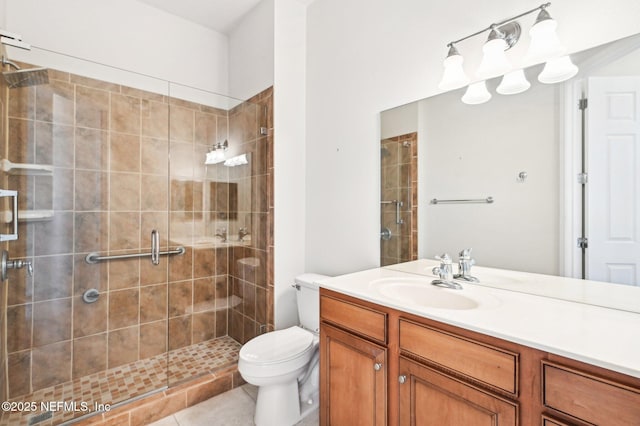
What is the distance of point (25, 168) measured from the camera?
167 centimetres

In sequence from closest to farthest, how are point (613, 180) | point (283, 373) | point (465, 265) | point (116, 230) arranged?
point (613, 180) < point (465, 265) < point (283, 373) < point (116, 230)

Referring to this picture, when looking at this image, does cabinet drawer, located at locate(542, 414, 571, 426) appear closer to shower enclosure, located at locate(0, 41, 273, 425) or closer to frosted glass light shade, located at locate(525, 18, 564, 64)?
frosted glass light shade, located at locate(525, 18, 564, 64)

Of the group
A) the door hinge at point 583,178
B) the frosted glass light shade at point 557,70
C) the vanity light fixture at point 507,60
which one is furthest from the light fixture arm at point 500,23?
the door hinge at point 583,178

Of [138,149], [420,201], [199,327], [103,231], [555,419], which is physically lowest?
[199,327]

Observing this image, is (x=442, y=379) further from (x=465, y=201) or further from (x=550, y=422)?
(x=465, y=201)

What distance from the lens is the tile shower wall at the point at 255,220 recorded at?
2217mm

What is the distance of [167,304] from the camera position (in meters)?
2.27

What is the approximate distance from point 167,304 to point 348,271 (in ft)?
4.74

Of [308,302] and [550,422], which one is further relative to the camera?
[308,302]

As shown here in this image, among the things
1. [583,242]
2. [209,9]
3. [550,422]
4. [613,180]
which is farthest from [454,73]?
[209,9]

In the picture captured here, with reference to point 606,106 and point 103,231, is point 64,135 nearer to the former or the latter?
point 103,231

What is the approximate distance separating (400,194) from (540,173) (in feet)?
2.13

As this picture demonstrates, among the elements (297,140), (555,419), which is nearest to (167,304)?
(297,140)

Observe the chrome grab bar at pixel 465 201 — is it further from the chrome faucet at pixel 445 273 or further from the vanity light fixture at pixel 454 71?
the vanity light fixture at pixel 454 71
